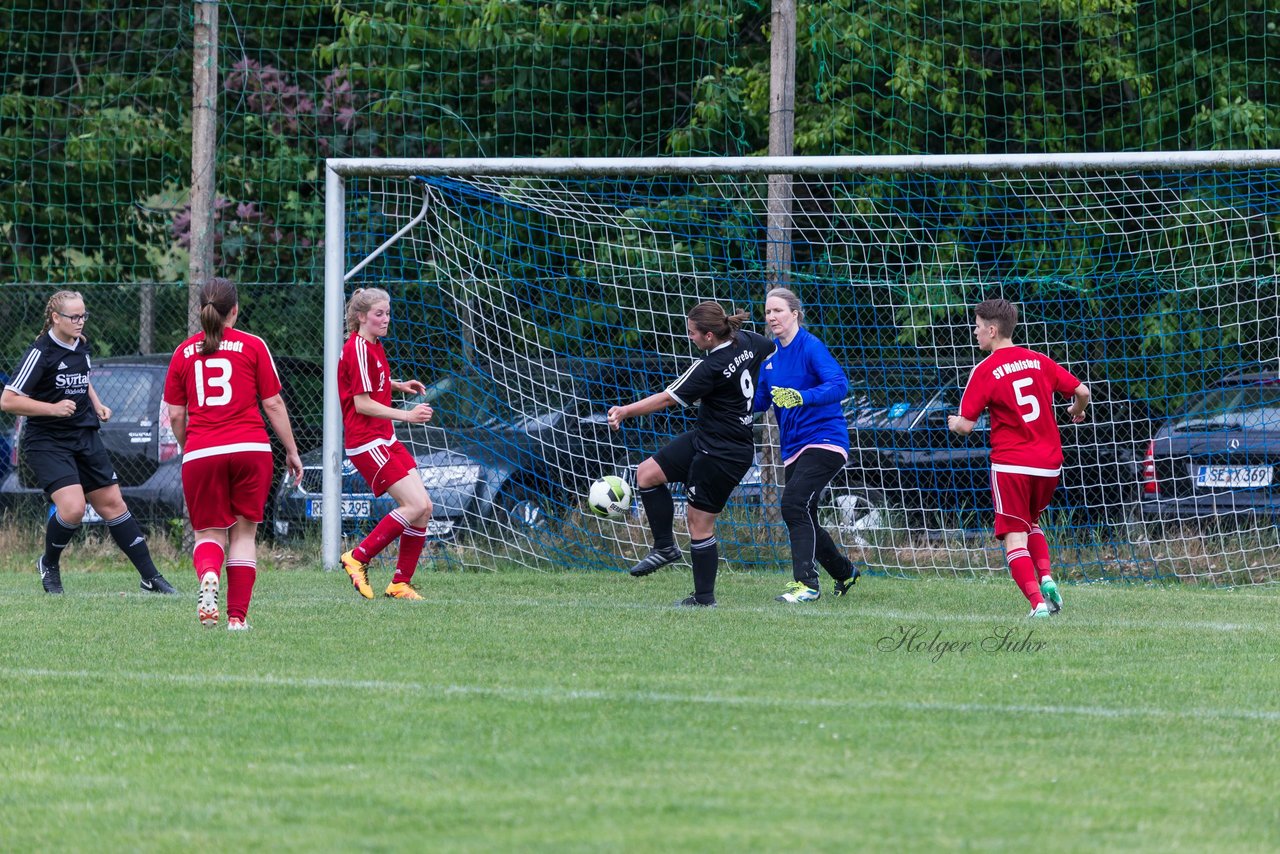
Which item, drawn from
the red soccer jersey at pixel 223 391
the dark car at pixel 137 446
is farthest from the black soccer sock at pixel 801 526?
the dark car at pixel 137 446

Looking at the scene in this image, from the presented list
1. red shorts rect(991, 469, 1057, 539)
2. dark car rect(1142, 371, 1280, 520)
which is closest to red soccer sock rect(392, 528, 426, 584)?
red shorts rect(991, 469, 1057, 539)

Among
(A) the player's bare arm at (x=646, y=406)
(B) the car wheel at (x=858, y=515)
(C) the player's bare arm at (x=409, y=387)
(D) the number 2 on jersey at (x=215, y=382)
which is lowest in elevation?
(B) the car wheel at (x=858, y=515)

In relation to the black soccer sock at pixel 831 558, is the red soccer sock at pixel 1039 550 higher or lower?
higher

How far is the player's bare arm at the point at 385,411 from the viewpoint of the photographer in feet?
28.5

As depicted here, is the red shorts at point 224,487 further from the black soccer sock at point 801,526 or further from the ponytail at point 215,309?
the black soccer sock at point 801,526

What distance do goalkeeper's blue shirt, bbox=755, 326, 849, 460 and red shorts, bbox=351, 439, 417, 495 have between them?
6.78 ft

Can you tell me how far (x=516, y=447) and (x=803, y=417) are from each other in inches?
127

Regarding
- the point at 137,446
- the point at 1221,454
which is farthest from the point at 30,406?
the point at 1221,454

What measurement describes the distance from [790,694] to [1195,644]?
2.53 metres

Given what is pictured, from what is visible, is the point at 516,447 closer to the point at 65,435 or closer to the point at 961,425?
the point at 65,435

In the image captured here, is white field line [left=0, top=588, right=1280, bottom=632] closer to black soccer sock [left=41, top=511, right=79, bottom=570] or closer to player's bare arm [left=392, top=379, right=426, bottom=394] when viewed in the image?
black soccer sock [left=41, top=511, right=79, bottom=570]

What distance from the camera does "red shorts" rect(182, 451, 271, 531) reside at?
748cm

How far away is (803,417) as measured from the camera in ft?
29.8

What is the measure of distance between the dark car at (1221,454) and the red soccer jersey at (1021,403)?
3202 millimetres
